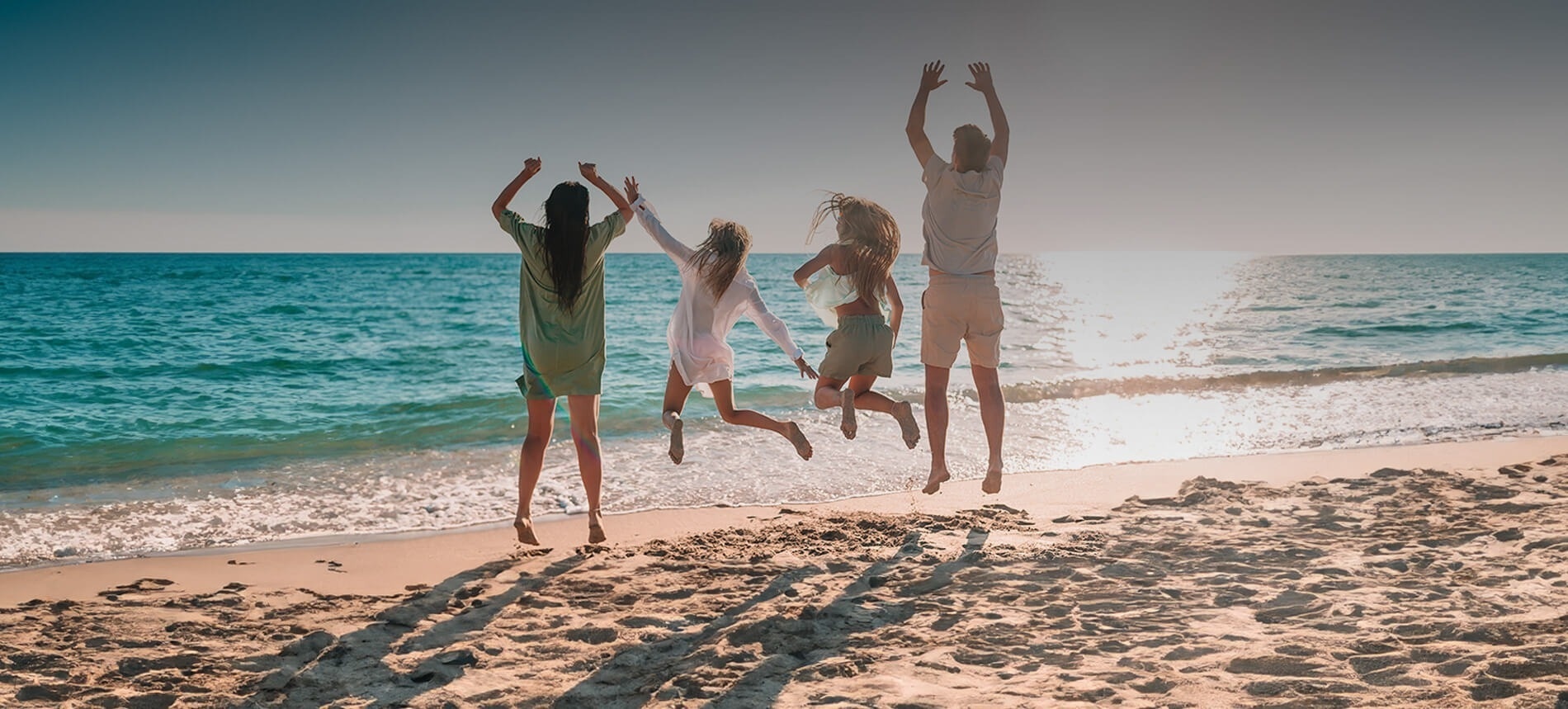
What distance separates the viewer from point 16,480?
7.93 m

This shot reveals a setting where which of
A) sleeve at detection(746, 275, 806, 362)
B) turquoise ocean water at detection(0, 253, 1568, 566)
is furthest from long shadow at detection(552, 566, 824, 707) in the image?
turquoise ocean water at detection(0, 253, 1568, 566)

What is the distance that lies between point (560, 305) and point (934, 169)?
2.29 m

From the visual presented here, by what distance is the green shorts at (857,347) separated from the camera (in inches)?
220

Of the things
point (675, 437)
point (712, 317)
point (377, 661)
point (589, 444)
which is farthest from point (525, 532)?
point (712, 317)

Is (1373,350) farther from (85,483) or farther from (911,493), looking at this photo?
(85,483)

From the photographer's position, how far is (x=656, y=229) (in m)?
5.34

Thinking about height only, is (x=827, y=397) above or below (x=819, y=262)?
below

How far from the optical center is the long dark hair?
503 cm

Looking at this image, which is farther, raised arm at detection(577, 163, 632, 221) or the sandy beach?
raised arm at detection(577, 163, 632, 221)

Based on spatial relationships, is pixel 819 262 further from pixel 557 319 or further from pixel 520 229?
pixel 520 229

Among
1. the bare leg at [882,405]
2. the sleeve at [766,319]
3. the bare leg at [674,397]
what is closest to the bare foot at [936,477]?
the bare leg at [882,405]

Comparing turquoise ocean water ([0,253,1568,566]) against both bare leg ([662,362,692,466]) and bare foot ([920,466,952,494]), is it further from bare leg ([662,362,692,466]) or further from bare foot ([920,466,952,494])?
bare foot ([920,466,952,494])

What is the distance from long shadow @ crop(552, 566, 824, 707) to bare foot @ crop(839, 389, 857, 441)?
4.65 ft

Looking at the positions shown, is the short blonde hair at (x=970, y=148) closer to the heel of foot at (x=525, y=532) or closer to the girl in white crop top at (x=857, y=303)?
the girl in white crop top at (x=857, y=303)
